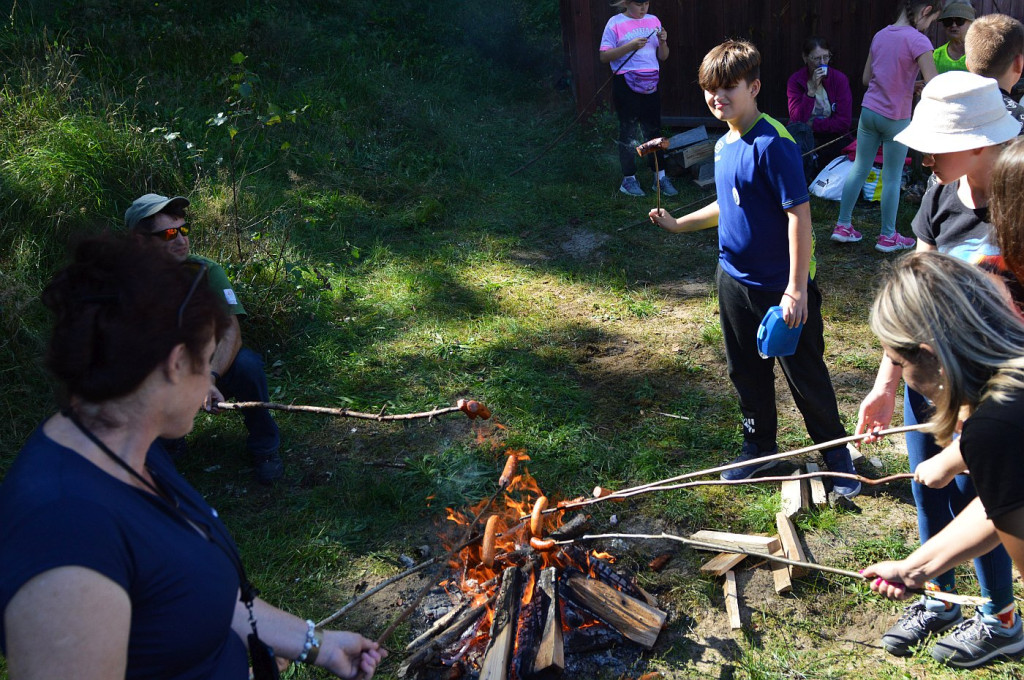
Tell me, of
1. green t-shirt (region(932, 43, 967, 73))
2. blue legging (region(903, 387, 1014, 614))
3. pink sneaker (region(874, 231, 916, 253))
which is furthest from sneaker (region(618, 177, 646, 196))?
blue legging (region(903, 387, 1014, 614))

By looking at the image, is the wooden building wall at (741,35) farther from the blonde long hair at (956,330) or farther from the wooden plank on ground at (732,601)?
the blonde long hair at (956,330)

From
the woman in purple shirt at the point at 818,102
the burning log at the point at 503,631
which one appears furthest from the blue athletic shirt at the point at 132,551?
the woman in purple shirt at the point at 818,102

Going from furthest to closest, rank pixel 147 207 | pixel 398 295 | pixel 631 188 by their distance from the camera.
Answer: pixel 631 188
pixel 398 295
pixel 147 207

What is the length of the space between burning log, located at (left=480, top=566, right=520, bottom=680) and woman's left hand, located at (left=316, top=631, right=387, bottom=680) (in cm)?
82

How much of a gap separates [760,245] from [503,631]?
208cm

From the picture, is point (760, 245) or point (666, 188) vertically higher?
point (760, 245)

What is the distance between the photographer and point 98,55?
9.22 metres

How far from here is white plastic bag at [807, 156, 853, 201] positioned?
7.96m

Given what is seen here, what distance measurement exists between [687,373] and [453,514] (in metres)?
2.07

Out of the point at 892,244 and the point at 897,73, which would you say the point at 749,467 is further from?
the point at 897,73

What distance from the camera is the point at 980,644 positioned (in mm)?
2988

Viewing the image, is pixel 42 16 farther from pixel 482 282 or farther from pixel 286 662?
pixel 286 662

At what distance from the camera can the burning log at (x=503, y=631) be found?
9.79 ft

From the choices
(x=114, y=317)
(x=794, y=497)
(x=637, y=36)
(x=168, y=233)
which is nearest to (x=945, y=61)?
(x=637, y=36)
